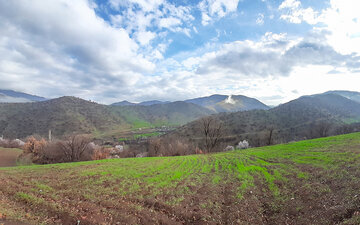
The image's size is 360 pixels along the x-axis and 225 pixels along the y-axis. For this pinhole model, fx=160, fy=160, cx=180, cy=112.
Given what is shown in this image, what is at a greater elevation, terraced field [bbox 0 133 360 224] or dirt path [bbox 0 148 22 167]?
terraced field [bbox 0 133 360 224]

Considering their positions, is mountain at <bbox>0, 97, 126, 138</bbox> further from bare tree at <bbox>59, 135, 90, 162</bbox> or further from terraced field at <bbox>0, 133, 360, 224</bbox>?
terraced field at <bbox>0, 133, 360, 224</bbox>

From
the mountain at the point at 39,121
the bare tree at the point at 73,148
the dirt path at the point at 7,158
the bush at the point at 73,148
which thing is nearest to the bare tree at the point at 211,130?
the bush at the point at 73,148

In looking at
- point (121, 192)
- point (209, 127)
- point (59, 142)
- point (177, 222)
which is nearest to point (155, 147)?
point (209, 127)

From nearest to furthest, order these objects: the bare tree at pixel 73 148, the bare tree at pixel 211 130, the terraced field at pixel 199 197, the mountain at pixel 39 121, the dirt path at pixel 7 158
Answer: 1. the terraced field at pixel 199 197
2. the dirt path at pixel 7 158
3. the bare tree at pixel 73 148
4. the bare tree at pixel 211 130
5. the mountain at pixel 39 121

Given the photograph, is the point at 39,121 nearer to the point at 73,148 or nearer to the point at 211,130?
the point at 73,148

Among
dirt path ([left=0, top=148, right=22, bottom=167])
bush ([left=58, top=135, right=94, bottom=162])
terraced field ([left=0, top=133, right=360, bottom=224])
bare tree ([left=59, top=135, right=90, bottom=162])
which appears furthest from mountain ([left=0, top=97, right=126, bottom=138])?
terraced field ([left=0, top=133, right=360, bottom=224])

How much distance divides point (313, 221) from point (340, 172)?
316 inches

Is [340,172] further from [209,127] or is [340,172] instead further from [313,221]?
[209,127]

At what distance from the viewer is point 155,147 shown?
63.9 m

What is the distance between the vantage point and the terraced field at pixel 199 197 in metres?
9.30

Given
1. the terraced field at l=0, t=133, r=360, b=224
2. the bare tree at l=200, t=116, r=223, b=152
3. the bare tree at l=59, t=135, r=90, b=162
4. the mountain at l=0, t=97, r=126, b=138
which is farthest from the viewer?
the mountain at l=0, t=97, r=126, b=138

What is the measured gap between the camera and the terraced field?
9297 mm

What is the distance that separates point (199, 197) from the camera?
43.9 feet

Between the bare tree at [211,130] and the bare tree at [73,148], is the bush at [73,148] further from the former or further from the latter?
the bare tree at [211,130]
